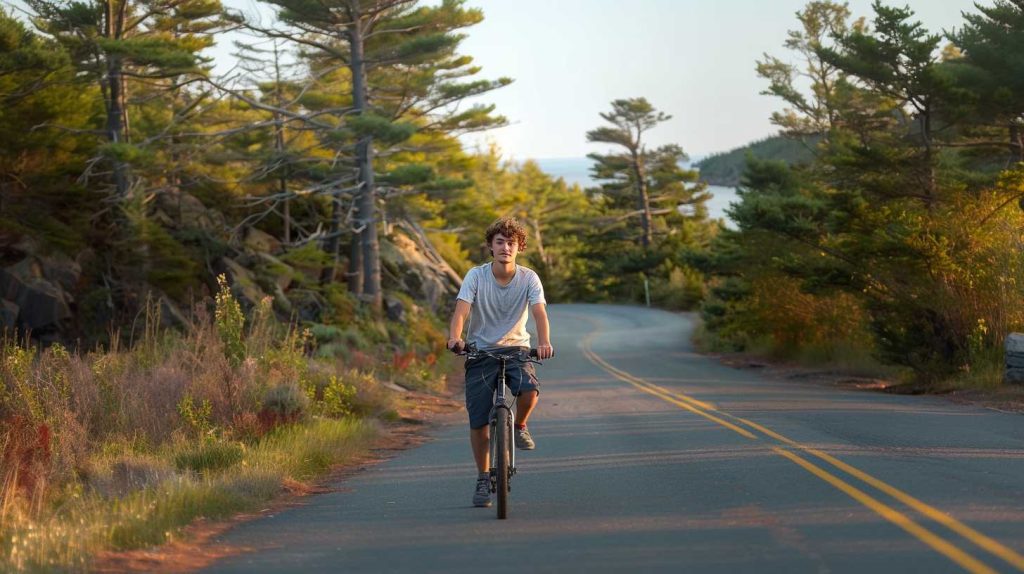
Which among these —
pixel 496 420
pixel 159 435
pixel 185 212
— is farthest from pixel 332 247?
pixel 496 420

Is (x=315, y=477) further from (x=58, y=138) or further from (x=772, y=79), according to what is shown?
(x=772, y=79)

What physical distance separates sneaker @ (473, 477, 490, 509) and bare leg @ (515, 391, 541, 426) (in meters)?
0.52

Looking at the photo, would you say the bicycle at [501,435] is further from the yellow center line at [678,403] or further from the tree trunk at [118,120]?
the tree trunk at [118,120]

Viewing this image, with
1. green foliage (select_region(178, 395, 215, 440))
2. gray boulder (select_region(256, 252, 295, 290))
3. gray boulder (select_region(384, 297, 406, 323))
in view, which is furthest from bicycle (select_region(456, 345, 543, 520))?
gray boulder (select_region(384, 297, 406, 323))

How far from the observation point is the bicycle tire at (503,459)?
8.11m

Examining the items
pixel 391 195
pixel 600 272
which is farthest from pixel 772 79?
pixel 600 272

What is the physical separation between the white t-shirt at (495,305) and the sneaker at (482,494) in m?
1.12

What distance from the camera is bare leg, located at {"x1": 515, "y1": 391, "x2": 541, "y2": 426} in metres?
8.68

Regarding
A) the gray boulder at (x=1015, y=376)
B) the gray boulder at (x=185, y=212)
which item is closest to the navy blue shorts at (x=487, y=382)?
the gray boulder at (x=1015, y=376)

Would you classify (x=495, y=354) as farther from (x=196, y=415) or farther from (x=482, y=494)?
(x=196, y=415)

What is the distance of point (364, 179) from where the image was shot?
112 ft

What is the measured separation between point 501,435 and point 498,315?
3.04 feet

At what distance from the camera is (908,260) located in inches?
882

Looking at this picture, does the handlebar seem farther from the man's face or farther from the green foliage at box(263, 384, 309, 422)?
the green foliage at box(263, 384, 309, 422)
